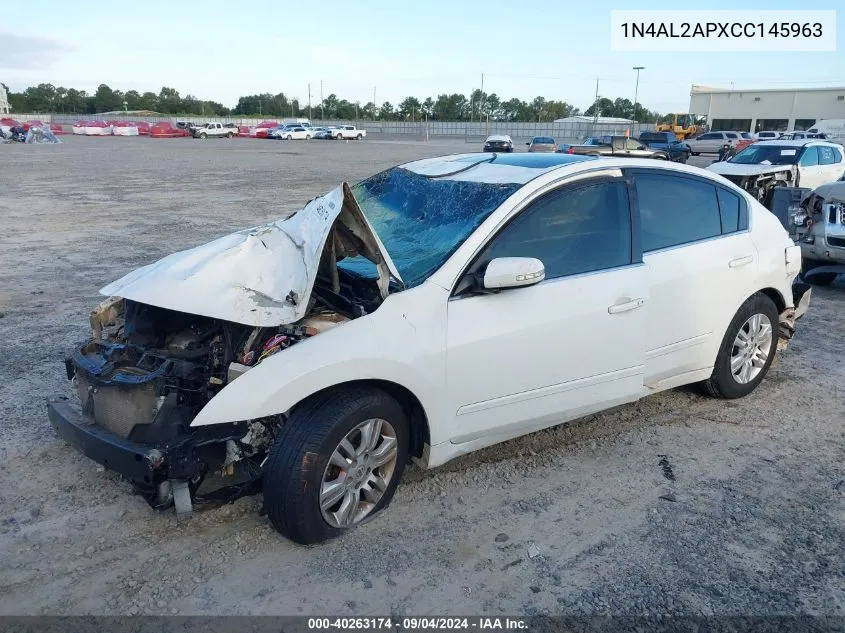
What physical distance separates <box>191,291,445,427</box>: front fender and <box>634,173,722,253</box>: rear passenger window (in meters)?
1.62

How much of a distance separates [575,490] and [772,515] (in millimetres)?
970

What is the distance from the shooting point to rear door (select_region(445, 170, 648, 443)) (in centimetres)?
329

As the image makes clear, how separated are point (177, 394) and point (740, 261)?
356 centimetres

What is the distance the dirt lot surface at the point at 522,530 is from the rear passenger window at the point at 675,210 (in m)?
1.23

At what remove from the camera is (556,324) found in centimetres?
349

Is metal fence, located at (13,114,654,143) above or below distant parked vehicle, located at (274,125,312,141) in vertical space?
above

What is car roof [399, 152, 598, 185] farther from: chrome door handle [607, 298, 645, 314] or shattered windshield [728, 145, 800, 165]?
shattered windshield [728, 145, 800, 165]

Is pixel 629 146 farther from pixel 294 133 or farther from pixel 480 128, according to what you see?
pixel 480 128

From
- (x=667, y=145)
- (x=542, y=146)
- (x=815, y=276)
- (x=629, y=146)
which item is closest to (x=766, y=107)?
(x=667, y=145)

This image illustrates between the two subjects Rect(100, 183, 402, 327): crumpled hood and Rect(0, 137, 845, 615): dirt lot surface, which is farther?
Rect(100, 183, 402, 327): crumpled hood

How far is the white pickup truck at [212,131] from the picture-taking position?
62.1 meters

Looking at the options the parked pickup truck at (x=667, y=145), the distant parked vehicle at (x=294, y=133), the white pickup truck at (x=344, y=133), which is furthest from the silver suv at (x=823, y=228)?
the white pickup truck at (x=344, y=133)

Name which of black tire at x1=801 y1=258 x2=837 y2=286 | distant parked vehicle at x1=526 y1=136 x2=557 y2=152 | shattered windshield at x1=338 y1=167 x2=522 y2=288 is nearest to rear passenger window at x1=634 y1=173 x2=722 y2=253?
shattered windshield at x1=338 y1=167 x2=522 y2=288

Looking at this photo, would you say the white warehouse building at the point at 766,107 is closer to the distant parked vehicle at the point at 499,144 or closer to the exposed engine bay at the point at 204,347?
the distant parked vehicle at the point at 499,144
